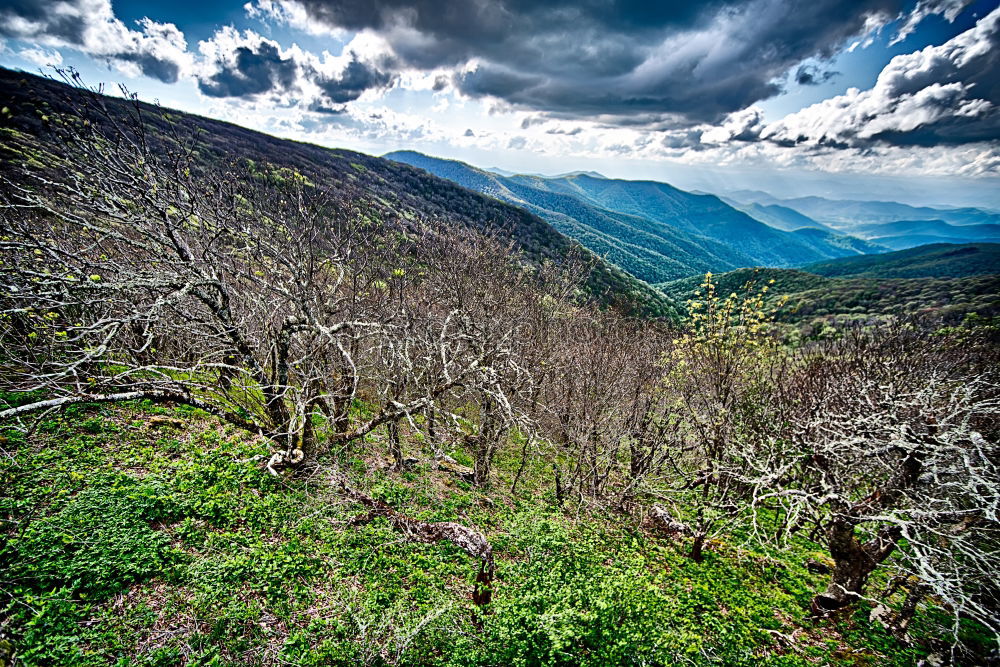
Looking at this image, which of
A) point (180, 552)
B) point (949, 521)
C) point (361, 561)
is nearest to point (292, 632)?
point (361, 561)

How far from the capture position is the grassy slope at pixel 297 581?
4.88 m

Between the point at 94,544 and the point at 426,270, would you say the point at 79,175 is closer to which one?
the point at 94,544

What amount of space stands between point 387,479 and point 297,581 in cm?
349

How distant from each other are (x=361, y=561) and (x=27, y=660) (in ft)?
12.2

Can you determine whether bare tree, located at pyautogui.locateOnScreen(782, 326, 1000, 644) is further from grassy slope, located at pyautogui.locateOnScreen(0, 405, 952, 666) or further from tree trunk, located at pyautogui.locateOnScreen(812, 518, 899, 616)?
grassy slope, located at pyautogui.locateOnScreen(0, 405, 952, 666)

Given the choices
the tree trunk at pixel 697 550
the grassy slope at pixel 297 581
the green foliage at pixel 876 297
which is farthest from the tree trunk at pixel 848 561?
the green foliage at pixel 876 297

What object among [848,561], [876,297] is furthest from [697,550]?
[876,297]

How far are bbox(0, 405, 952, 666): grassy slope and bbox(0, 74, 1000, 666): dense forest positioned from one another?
0.04m

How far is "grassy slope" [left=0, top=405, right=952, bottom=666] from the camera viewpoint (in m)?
4.88

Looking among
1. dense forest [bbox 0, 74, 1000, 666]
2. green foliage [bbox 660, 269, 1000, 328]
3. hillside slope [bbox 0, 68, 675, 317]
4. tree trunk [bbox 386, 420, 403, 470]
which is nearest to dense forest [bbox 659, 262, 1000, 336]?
green foliage [bbox 660, 269, 1000, 328]

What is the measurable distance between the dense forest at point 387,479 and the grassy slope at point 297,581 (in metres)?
0.04

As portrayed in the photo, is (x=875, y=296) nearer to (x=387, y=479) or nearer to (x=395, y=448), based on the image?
(x=395, y=448)

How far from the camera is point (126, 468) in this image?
274 inches

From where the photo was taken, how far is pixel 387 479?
376 inches
